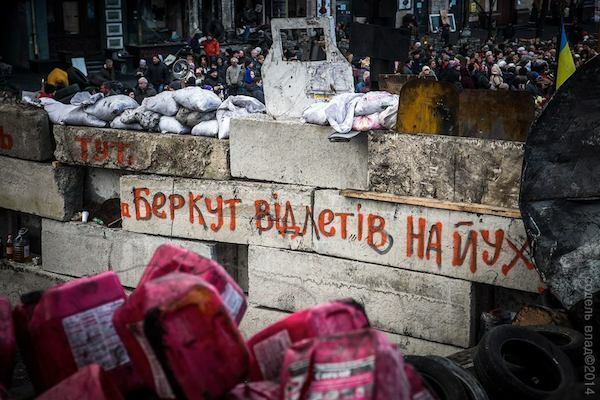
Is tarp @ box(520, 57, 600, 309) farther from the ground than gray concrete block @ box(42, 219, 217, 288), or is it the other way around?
tarp @ box(520, 57, 600, 309)

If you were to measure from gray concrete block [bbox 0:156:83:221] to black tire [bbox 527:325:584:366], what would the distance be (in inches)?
188

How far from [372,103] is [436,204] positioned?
985 millimetres

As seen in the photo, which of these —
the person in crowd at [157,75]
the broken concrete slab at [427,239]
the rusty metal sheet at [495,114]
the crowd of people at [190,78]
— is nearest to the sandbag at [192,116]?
the broken concrete slab at [427,239]

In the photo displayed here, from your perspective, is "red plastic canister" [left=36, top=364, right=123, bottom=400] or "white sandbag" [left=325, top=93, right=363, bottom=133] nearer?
"red plastic canister" [left=36, top=364, right=123, bottom=400]

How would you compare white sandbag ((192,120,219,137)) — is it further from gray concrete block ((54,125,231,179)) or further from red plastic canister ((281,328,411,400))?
red plastic canister ((281,328,411,400))

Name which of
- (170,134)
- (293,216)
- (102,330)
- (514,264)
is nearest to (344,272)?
(293,216)

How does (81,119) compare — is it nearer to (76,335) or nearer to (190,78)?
(76,335)

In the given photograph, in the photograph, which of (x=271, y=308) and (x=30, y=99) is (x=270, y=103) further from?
(x=30, y=99)

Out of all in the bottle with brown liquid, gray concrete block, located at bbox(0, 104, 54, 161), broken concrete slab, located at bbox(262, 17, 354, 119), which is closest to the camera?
broken concrete slab, located at bbox(262, 17, 354, 119)

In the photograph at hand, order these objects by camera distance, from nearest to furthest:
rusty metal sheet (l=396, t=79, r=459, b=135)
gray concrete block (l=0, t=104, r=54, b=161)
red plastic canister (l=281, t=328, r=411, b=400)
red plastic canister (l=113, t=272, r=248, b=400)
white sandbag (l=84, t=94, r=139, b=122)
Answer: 1. red plastic canister (l=281, t=328, r=411, b=400)
2. red plastic canister (l=113, t=272, r=248, b=400)
3. rusty metal sheet (l=396, t=79, r=459, b=135)
4. white sandbag (l=84, t=94, r=139, b=122)
5. gray concrete block (l=0, t=104, r=54, b=161)

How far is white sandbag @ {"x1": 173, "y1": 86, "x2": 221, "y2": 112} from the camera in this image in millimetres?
7699

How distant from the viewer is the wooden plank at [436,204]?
6.38 meters

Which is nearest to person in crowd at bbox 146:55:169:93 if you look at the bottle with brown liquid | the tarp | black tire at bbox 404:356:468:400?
the bottle with brown liquid

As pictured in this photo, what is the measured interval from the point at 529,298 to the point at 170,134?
3.45 meters
